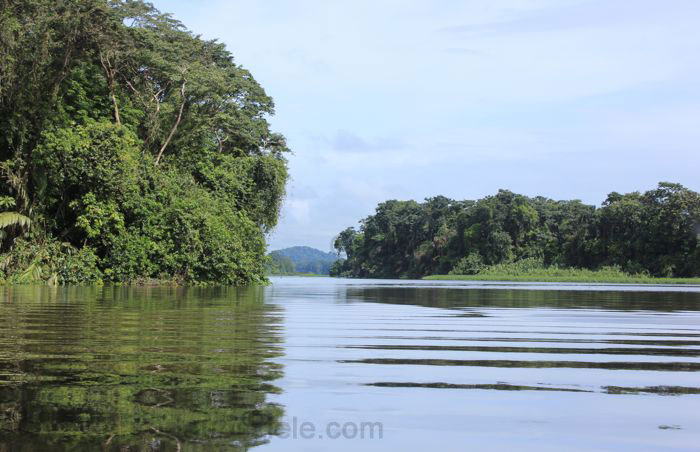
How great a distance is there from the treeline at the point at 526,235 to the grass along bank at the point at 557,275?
1.56m

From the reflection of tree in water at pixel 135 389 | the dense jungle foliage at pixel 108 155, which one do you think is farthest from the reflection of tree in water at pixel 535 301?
the dense jungle foliage at pixel 108 155

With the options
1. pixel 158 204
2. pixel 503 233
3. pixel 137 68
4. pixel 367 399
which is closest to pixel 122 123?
pixel 137 68

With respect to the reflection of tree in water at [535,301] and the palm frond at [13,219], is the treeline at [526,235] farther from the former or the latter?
the palm frond at [13,219]

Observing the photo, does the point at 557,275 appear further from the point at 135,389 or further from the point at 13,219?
the point at 135,389

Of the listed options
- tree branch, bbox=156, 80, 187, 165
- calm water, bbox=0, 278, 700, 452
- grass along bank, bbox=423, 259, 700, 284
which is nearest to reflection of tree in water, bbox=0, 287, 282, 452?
calm water, bbox=0, 278, 700, 452

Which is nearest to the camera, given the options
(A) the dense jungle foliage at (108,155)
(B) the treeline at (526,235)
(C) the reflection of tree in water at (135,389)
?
(C) the reflection of tree in water at (135,389)

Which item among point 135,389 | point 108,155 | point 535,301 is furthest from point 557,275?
point 135,389

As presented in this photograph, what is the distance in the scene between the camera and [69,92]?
27.0 metres

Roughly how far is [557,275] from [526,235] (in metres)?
13.7

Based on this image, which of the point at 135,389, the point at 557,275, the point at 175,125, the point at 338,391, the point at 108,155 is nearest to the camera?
the point at 135,389

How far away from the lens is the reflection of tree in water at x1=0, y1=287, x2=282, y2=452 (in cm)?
242

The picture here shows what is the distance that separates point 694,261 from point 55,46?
52.7m

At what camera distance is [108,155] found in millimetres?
24594

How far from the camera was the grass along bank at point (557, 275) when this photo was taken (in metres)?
57.8
